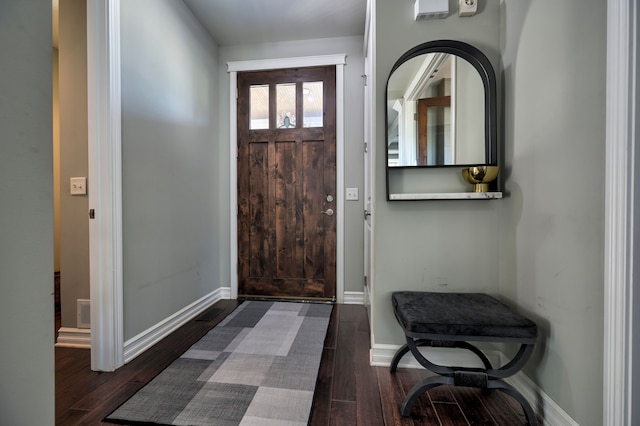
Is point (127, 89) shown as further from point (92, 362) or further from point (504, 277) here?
point (504, 277)

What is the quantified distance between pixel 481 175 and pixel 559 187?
38 centimetres

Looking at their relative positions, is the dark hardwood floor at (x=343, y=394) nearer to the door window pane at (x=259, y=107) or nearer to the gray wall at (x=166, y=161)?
the gray wall at (x=166, y=161)

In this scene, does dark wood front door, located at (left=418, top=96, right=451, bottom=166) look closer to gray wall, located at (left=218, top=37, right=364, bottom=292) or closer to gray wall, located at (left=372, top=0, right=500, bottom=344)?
gray wall, located at (left=372, top=0, right=500, bottom=344)

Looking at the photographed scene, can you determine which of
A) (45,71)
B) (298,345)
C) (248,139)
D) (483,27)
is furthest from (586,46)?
(248,139)

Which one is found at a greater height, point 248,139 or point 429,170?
point 248,139

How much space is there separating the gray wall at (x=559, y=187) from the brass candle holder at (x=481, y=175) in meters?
0.09

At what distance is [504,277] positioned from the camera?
150 centimetres

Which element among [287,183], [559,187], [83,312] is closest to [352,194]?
[287,183]

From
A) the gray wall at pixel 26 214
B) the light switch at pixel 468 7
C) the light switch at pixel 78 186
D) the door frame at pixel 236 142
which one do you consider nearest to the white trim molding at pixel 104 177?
the light switch at pixel 78 186

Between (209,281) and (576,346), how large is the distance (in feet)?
8.61

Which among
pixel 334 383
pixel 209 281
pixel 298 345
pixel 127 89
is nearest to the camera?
pixel 334 383

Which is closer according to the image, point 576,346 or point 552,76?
point 576,346

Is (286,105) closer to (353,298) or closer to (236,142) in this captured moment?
(236,142)

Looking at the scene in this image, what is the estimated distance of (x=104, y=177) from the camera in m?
1.56
